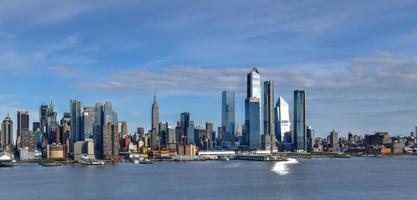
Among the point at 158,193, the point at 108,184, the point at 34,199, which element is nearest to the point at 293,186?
the point at 158,193

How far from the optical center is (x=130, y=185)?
8181cm

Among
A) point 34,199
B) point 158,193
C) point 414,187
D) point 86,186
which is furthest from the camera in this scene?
point 86,186

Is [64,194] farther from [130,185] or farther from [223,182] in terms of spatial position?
[223,182]

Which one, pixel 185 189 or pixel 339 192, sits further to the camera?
pixel 185 189

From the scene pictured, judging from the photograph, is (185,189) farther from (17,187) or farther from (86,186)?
(17,187)

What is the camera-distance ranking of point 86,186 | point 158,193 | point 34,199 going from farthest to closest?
point 86,186 → point 158,193 → point 34,199

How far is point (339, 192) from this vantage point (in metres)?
69.4

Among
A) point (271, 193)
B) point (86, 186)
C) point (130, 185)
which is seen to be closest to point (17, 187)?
point (86, 186)

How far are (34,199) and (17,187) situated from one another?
674 inches

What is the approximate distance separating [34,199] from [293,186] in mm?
29303

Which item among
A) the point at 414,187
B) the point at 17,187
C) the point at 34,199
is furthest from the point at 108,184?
the point at 414,187

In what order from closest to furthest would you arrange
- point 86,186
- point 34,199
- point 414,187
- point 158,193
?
point 34,199
point 158,193
point 414,187
point 86,186

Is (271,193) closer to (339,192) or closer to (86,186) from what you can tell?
(339,192)

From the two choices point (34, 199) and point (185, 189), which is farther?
point (185, 189)
